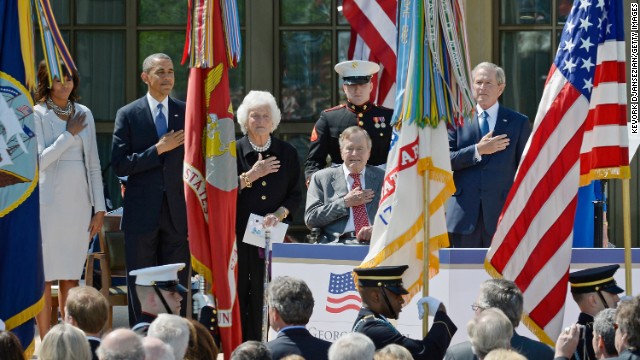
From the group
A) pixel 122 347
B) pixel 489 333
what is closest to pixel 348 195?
pixel 489 333

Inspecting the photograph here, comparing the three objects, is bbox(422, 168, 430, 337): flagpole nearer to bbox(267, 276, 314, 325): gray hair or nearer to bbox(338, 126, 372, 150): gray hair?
bbox(338, 126, 372, 150): gray hair

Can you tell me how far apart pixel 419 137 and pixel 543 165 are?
0.82m

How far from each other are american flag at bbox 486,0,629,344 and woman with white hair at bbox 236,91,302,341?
207 cm

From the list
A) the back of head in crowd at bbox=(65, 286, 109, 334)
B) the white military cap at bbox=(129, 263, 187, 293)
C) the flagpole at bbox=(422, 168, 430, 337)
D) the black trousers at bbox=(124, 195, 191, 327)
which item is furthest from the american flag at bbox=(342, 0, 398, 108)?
the back of head in crowd at bbox=(65, 286, 109, 334)

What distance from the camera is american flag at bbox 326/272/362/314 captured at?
30.0 ft

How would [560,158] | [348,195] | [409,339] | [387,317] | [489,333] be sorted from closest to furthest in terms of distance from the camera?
[489,333] → [409,339] → [387,317] → [560,158] → [348,195]

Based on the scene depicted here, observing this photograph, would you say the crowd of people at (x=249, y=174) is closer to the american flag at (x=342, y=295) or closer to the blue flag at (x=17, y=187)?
the american flag at (x=342, y=295)

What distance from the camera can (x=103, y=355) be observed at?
220 inches

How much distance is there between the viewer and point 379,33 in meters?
11.4

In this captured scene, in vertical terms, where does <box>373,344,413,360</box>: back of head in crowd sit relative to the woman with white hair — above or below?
below

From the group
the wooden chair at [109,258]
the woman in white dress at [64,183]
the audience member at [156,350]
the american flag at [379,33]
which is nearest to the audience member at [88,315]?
the audience member at [156,350]

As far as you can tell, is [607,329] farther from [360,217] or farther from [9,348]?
[360,217]

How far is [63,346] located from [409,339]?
2.06 m

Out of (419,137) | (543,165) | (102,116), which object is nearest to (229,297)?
(419,137)
